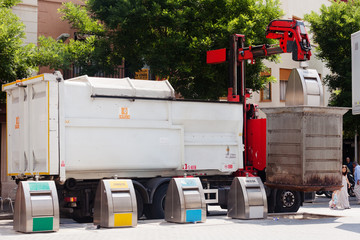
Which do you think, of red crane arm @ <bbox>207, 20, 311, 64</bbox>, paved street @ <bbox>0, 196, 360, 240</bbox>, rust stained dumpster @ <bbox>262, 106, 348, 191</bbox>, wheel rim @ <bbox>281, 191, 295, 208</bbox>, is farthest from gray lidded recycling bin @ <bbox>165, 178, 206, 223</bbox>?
red crane arm @ <bbox>207, 20, 311, 64</bbox>

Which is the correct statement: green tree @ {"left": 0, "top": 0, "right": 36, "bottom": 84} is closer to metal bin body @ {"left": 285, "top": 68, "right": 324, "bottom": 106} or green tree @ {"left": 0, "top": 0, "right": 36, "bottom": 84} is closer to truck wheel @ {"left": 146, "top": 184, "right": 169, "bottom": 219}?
truck wheel @ {"left": 146, "top": 184, "right": 169, "bottom": 219}

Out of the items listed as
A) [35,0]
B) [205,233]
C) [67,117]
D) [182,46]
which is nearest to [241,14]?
[182,46]

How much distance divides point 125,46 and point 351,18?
10.7 metres

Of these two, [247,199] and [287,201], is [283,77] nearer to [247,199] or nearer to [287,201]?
[287,201]

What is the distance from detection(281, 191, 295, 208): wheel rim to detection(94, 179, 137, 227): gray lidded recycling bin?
19.2 ft

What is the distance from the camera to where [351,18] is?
2958 cm

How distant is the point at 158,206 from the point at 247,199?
2.12 m

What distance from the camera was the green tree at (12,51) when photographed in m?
18.9

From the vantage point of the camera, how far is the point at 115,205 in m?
14.5

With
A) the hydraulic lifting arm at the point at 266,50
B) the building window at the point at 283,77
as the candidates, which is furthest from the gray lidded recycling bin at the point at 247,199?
the building window at the point at 283,77

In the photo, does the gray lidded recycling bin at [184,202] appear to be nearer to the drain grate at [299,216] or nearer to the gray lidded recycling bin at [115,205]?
the gray lidded recycling bin at [115,205]

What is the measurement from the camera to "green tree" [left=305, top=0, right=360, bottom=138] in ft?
96.9

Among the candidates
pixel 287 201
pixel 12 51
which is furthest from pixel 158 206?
pixel 12 51

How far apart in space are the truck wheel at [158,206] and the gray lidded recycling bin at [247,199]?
5.17ft
